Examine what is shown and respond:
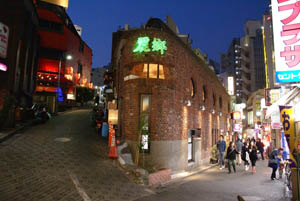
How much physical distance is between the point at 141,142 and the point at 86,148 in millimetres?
3061

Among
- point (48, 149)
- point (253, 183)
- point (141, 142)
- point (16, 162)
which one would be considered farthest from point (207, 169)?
point (16, 162)

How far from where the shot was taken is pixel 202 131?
18.7 meters

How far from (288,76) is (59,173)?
368 inches

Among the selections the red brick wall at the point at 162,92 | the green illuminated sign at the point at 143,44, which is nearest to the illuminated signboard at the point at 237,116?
the red brick wall at the point at 162,92

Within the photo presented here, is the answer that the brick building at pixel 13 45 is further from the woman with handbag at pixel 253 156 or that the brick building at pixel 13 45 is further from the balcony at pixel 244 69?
the balcony at pixel 244 69

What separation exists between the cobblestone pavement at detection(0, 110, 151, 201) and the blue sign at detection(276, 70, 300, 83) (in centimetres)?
672

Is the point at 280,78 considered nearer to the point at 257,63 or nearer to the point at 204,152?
the point at 204,152

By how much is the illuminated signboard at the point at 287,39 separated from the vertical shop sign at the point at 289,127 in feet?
3.65

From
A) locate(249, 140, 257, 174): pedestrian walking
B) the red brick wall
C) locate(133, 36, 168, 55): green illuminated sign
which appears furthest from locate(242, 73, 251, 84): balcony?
locate(133, 36, 168, 55): green illuminated sign

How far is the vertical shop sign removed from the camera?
757 centimetres

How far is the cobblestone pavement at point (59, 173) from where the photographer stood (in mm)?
7000

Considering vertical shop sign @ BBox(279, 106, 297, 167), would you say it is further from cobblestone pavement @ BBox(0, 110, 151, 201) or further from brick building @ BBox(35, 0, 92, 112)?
brick building @ BBox(35, 0, 92, 112)

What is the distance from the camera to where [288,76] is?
8266 millimetres

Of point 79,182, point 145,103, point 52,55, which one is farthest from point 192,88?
point 52,55
